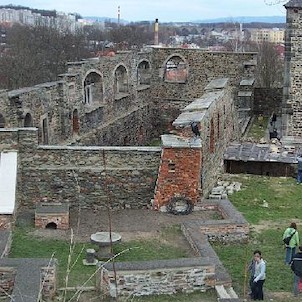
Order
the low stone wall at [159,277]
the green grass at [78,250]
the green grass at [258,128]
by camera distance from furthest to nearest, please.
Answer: the green grass at [258,128]
the green grass at [78,250]
the low stone wall at [159,277]

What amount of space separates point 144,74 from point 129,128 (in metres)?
4.49

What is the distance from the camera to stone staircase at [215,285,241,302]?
10.6 m

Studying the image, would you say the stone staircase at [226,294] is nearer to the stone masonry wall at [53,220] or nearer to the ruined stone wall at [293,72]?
the stone masonry wall at [53,220]

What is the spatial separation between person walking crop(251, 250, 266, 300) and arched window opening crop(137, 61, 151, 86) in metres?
20.2

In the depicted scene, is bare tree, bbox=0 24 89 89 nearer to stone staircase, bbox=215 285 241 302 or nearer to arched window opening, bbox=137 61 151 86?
arched window opening, bbox=137 61 151 86

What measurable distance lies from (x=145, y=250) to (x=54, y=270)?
2.86 m

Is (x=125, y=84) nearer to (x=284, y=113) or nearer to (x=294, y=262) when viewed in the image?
(x=284, y=113)

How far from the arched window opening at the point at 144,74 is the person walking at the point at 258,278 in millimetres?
20221

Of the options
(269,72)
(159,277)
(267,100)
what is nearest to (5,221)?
(159,277)

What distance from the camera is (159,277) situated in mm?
11305

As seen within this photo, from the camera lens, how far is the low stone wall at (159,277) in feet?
36.5

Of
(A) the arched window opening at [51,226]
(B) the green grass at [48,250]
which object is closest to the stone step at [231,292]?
(B) the green grass at [48,250]

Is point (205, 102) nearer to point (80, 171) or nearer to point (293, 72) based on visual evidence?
point (80, 171)

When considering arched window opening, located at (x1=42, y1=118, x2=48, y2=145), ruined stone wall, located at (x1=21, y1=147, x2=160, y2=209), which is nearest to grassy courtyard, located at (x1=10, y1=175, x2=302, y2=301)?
ruined stone wall, located at (x1=21, y1=147, x2=160, y2=209)
